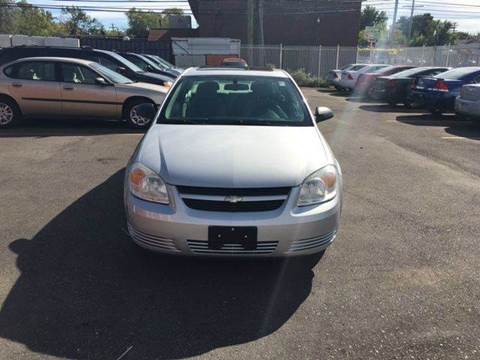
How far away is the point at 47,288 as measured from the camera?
3.43m

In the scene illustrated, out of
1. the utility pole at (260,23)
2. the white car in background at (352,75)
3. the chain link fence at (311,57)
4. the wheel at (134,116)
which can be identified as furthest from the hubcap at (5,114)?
the utility pole at (260,23)

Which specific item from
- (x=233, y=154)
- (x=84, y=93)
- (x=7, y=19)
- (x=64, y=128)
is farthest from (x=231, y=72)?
(x=7, y=19)

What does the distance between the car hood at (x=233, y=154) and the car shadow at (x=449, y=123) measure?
751 cm

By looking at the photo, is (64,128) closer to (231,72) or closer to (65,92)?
(65,92)

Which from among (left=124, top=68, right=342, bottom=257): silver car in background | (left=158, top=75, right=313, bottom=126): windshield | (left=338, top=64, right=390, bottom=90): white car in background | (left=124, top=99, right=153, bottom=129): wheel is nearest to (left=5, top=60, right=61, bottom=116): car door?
(left=124, top=99, right=153, bottom=129): wheel

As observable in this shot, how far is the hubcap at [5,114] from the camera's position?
32.3 feet

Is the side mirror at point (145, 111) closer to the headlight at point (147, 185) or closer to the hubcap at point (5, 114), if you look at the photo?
the headlight at point (147, 185)

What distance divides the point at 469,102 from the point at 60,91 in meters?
9.32

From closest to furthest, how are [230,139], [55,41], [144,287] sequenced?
[144,287]
[230,139]
[55,41]

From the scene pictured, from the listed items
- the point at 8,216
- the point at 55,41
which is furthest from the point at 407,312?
the point at 55,41

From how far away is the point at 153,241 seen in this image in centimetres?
339

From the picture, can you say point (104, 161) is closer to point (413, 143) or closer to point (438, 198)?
point (438, 198)

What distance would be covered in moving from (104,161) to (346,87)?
54.6ft

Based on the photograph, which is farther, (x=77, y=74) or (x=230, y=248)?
(x=77, y=74)
